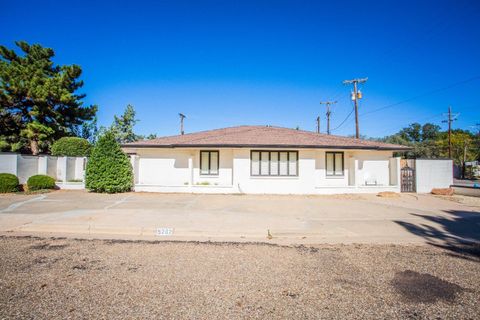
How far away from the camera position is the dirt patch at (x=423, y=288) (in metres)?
3.28

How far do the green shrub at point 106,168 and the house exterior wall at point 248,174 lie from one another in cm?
141

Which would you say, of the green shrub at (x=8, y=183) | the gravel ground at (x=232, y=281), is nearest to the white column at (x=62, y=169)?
the green shrub at (x=8, y=183)

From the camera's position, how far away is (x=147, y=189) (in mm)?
14969

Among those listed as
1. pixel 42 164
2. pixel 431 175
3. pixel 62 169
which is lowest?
pixel 431 175

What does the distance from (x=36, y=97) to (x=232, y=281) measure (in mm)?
29176

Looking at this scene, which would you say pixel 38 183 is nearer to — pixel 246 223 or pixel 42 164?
pixel 42 164

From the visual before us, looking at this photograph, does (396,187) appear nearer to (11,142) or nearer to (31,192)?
(31,192)

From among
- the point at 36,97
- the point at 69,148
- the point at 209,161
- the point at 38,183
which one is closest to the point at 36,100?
the point at 36,97

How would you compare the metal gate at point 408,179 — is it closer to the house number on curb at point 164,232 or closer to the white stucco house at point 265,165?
the white stucco house at point 265,165

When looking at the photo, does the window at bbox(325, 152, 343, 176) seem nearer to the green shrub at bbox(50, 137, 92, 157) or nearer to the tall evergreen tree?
the green shrub at bbox(50, 137, 92, 157)

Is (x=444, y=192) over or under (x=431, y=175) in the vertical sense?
under

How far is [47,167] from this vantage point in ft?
56.7

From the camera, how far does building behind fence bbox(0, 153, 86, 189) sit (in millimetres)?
15711

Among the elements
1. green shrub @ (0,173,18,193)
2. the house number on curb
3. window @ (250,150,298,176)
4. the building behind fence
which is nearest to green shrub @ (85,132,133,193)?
the building behind fence
